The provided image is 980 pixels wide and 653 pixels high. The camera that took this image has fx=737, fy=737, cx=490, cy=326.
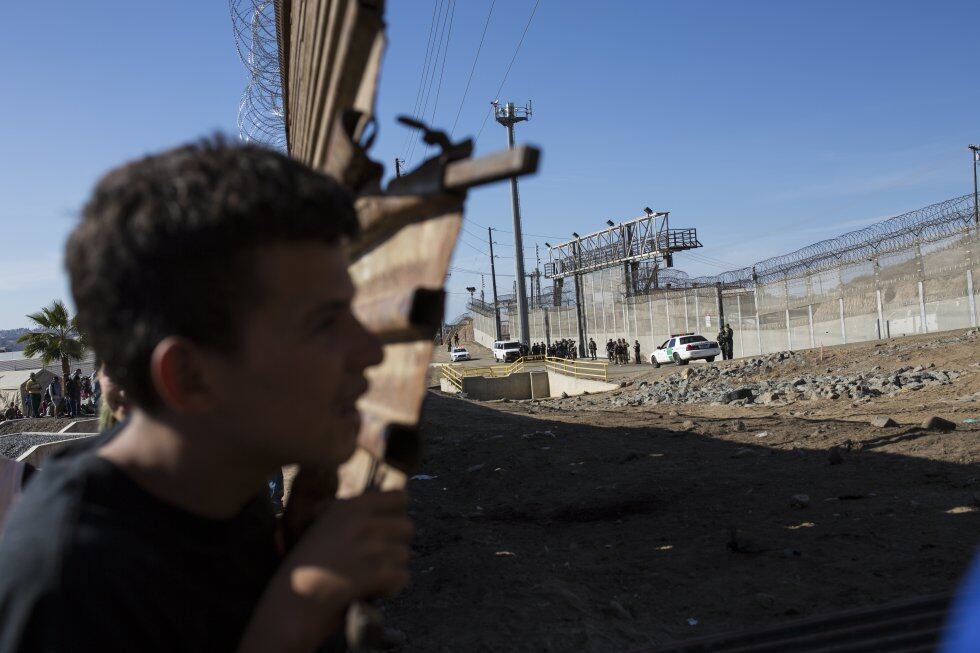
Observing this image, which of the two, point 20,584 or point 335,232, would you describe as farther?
point 335,232

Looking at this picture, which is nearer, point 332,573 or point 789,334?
point 332,573

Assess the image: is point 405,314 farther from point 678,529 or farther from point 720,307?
point 720,307

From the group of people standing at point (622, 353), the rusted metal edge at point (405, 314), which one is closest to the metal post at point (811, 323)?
the group of people standing at point (622, 353)

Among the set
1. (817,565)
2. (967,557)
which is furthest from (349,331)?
(967,557)

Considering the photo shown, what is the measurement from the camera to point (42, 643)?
0.83 m

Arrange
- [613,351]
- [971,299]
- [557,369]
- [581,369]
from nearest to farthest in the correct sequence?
[971,299] < [581,369] < [557,369] < [613,351]

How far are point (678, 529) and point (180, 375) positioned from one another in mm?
6709

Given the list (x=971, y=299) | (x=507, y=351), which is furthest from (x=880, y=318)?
(x=507, y=351)

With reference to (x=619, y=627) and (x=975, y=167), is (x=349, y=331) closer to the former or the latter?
(x=619, y=627)

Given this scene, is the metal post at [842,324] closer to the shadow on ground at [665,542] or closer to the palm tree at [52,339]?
the shadow on ground at [665,542]

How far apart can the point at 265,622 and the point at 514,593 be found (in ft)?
14.5

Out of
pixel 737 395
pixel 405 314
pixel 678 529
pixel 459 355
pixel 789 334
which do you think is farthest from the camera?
pixel 459 355

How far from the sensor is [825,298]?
32.4m

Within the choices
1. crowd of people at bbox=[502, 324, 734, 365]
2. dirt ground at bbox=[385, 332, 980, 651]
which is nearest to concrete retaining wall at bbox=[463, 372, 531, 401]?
crowd of people at bbox=[502, 324, 734, 365]
